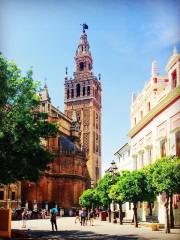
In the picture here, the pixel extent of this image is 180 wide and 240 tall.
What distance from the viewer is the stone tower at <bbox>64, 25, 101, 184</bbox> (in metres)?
99.9

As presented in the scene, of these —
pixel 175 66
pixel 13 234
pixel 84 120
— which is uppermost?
pixel 84 120

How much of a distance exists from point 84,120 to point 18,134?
3100 inches

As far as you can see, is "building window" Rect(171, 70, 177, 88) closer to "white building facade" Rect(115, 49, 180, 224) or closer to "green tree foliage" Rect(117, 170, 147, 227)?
"white building facade" Rect(115, 49, 180, 224)

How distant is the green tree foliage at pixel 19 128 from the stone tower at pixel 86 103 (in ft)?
238

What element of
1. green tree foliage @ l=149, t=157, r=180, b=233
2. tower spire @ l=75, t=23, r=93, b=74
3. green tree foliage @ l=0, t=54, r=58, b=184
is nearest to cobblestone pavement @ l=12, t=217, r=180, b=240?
green tree foliage @ l=149, t=157, r=180, b=233

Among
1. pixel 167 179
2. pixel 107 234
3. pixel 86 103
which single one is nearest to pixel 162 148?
pixel 167 179

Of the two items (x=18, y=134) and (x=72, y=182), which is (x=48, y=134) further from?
(x=72, y=182)

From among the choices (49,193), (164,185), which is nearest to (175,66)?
(164,185)

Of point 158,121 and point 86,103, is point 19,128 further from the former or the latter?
point 86,103

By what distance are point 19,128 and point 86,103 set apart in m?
79.2

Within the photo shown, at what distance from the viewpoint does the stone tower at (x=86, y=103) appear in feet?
328

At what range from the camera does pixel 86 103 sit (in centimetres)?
10181

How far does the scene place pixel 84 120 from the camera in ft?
332

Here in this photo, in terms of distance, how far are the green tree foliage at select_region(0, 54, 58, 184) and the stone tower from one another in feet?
238
